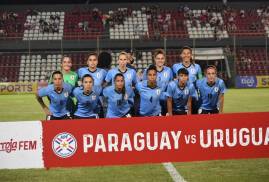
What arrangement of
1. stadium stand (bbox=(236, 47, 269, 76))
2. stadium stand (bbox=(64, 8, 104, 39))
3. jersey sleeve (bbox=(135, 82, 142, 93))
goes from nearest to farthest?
jersey sleeve (bbox=(135, 82, 142, 93)) < stadium stand (bbox=(236, 47, 269, 76)) < stadium stand (bbox=(64, 8, 104, 39))

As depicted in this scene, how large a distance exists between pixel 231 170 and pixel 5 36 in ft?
128

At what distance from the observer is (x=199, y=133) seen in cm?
873

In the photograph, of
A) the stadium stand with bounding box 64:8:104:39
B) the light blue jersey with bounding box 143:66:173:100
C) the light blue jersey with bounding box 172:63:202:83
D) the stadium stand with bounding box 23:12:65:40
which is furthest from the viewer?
the stadium stand with bounding box 64:8:104:39

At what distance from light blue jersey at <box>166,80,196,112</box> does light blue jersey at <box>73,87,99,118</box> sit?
1.54 meters

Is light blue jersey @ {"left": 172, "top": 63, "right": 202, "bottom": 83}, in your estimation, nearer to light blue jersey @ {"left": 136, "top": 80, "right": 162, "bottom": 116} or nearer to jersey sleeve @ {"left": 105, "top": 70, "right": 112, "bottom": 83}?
light blue jersey @ {"left": 136, "top": 80, "right": 162, "bottom": 116}

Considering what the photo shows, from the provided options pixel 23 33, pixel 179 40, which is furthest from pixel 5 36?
pixel 179 40

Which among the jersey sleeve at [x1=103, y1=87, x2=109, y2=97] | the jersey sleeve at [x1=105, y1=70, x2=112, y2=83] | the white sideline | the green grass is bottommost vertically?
the white sideline

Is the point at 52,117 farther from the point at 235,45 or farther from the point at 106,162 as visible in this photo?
the point at 235,45

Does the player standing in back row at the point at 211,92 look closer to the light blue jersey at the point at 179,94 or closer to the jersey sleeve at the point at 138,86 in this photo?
the light blue jersey at the point at 179,94

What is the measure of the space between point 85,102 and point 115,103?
598mm

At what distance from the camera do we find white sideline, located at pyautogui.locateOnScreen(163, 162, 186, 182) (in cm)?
807

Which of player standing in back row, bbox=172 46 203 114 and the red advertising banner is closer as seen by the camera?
the red advertising banner

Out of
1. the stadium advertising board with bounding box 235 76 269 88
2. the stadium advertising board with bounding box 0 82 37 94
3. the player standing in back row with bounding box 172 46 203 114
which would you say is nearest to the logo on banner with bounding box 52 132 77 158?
the player standing in back row with bounding box 172 46 203 114

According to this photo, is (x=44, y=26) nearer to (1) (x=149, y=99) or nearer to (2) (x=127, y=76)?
(2) (x=127, y=76)
